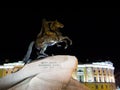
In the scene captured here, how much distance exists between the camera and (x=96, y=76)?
177ft

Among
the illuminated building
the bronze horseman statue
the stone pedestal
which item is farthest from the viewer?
the illuminated building

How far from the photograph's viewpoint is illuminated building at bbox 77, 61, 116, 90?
52906 millimetres

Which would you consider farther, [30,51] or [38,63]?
[30,51]

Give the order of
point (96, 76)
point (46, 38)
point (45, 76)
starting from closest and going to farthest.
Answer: point (45, 76), point (46, 38), point (96, 76)

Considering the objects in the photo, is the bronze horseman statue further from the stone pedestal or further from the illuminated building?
the illuminated building

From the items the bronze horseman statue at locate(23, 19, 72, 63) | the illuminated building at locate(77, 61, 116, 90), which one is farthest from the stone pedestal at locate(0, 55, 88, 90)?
the illuminated building at locate(77, 61, 116, 90)

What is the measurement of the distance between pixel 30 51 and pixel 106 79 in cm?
4270

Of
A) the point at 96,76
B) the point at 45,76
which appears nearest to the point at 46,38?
the point at 45,76

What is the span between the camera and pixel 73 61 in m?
12.1

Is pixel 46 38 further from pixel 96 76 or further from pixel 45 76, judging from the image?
pixel 96 76

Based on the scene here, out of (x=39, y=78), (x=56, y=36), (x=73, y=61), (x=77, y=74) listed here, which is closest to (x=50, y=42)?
(x=56, y=36)

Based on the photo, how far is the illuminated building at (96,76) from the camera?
5291 centimetres

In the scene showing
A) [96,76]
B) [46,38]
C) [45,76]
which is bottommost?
[96,76]

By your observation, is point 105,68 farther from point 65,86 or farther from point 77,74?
point 65,86
